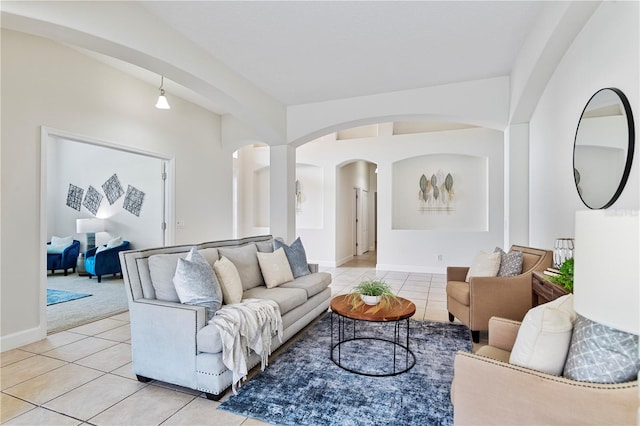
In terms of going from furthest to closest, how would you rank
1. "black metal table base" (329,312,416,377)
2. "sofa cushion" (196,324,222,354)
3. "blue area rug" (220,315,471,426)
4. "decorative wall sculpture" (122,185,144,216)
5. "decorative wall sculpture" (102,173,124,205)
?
Answer: "decorative wall sculpture" (102,173,124,205) → "decorative wall sculpture" (122,185,144,216) → "black metal table base" (329,312,416,377) → "sofa cushion" (196,324,222,354) → "blue area rug" (220,315,471,426)

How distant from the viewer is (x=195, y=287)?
2.29 metres

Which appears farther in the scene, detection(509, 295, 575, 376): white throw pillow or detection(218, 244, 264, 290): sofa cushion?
detection(218, 244, 264, 290): sofa cushion

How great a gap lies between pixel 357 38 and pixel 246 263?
2.43 m

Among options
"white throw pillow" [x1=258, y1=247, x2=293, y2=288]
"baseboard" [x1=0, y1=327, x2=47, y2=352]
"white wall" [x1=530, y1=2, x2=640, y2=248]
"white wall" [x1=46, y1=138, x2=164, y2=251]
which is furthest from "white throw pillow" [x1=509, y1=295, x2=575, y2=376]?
"white wall" [x1=46, y1=138, x2=164, y2=251]

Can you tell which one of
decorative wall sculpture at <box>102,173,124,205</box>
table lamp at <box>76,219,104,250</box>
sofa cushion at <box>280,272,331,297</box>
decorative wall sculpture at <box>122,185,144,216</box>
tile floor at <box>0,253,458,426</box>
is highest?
decorative wall sculpture at <box>102,173,124,205</box>

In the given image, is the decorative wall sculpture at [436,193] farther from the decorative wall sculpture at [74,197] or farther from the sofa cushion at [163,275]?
the decorative wall sculpture at [74,197]

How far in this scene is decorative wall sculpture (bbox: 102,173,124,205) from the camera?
645 cm

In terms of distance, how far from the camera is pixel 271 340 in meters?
2.60

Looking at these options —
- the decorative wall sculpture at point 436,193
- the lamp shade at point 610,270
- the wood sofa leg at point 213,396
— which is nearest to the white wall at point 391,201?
the decorative wall sculpture at point 436,193

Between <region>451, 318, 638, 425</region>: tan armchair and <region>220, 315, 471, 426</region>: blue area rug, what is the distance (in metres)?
0.65

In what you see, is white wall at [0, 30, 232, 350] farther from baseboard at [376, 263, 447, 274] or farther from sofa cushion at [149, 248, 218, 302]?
baseboard at [376, 263, 447, 274]

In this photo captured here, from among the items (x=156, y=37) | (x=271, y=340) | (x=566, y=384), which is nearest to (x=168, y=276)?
(x=271, y=340)

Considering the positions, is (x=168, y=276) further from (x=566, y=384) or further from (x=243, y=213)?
(x=243, y=213)

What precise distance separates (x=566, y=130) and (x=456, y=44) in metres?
1.28
